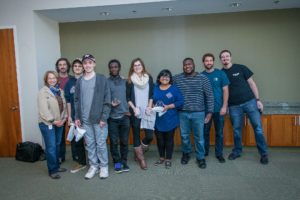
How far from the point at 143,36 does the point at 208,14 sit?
1221mm

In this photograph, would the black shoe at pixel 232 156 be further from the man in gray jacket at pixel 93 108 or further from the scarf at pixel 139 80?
the man in gray jacket at pixel 93 108

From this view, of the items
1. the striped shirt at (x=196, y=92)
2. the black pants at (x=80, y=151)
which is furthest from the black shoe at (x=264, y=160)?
the black pants at (x=80, y=151)

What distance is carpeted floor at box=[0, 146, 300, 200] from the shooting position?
2814 millimetres

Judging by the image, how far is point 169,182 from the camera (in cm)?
311

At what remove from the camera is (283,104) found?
4656 millimetres

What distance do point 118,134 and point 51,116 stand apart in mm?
861

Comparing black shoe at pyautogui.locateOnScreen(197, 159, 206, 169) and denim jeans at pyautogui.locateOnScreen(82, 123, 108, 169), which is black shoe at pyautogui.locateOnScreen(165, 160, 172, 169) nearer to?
black shoe at pyautogui.locateOnScreen(197, 159, 206, 169)

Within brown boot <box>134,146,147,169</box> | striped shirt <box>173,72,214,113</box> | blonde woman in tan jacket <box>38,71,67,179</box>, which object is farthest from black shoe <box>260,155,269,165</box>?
blonde woman in tan jacket <box>38,71,67,179</box>

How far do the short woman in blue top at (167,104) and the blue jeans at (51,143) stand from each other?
1315mm

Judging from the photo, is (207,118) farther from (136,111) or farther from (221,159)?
(136,111)

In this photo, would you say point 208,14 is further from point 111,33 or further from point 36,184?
point 36,184

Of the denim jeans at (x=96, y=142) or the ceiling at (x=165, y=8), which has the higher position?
the ceiling at (x=165, y=8)

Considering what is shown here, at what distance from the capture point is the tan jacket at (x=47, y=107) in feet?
10.4

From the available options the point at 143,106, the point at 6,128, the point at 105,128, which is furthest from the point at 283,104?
the point at 6,128
